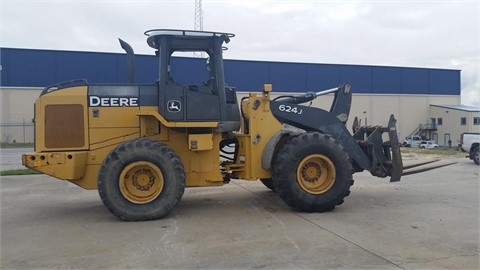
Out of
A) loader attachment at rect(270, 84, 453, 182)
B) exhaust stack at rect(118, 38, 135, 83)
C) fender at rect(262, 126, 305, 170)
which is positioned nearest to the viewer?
fender at rect(262, 126, 305, 170)

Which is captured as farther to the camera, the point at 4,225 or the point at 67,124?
the point at 67,124

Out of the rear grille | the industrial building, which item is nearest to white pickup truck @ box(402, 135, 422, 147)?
the industrial building

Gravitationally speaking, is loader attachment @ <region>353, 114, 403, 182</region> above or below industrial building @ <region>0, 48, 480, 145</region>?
below

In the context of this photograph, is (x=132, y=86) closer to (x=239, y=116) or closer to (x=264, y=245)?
(x=239, y=116)

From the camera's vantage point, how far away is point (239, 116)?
866 cm

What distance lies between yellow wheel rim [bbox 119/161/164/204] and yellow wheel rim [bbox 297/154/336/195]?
2.48 metres

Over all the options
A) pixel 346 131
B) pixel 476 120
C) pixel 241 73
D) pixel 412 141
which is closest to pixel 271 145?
pixel 346 131

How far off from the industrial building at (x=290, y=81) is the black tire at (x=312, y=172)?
26.3 m

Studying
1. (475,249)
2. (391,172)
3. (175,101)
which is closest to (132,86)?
(175,101)

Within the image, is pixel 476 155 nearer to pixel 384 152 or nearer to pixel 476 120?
pixel 384 152

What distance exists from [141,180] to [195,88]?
1906 millimetres

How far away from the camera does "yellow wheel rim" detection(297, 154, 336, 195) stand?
8188 mm

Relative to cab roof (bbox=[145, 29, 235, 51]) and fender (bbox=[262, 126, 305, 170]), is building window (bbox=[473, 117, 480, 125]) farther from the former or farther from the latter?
cab roof (bbox=[145, 29, 235, 51])

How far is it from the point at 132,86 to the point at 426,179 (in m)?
8.84
